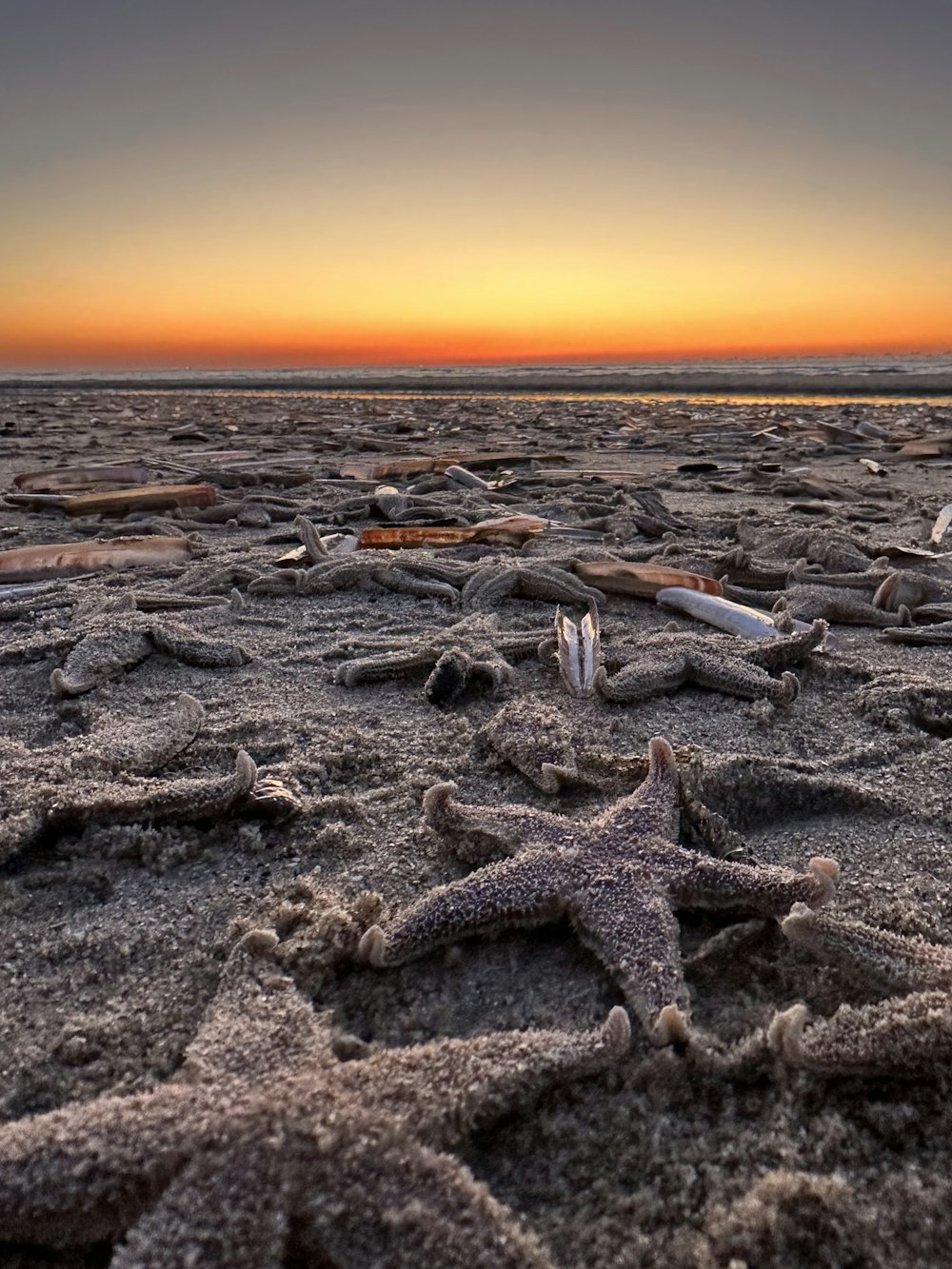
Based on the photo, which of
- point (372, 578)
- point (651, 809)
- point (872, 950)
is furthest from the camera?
point (372, 578)

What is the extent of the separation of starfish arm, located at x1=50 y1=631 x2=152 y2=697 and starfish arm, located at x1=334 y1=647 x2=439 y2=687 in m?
0.97

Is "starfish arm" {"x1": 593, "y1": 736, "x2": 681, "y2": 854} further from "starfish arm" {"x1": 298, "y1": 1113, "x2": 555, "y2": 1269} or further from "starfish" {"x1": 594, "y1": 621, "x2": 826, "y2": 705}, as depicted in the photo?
"starfish arm" {"x1": 298, "y1": 1113, "x2": 555, "y2": 1269}

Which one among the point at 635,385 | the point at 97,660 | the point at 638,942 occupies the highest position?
the point at 635,385

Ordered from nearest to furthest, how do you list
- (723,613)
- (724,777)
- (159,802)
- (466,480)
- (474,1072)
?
(474,1072) → (159,802) → (724,777) → (723,613) → (466,480)

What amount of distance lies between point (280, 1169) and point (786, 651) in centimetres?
313

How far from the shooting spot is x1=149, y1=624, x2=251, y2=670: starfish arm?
3977mm

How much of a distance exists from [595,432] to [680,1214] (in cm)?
1576

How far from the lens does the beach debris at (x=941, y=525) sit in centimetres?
640

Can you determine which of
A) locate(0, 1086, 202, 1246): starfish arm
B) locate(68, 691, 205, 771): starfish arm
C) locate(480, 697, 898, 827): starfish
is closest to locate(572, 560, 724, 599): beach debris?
locate(480, 697, 898, 827): starfish

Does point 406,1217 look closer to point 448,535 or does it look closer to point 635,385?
point 448,535

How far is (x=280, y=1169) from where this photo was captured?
1.36 meters

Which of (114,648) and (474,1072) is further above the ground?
(114,648)

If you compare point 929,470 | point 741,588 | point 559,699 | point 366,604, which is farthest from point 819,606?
point 929,470

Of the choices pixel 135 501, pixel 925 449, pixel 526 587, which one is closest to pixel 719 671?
pixel 526 587
